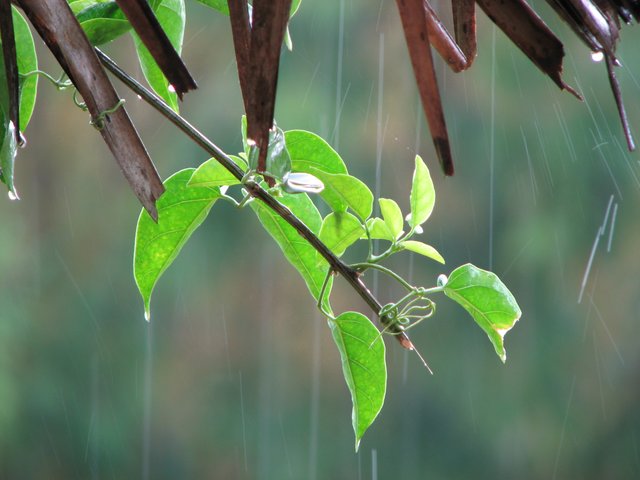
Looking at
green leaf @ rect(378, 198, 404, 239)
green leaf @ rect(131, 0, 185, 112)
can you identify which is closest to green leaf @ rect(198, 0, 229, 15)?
green leaf @ rect(131, 0, 185, 112)

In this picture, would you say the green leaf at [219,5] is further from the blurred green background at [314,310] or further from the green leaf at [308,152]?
the blurred green background at [314,310]

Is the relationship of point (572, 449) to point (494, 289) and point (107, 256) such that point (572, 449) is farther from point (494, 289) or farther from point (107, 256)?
point (494, 289)

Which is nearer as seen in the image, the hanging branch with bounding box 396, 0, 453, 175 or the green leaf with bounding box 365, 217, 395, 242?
the hanging branch with bounding box 396, 0, 453, 175

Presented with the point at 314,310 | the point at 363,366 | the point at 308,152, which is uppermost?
the point at 314,310

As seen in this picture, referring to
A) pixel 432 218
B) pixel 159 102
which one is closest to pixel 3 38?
pixel 159 102

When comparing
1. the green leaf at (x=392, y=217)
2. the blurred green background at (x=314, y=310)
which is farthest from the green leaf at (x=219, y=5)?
the blurred green background at (x=314, y=310)

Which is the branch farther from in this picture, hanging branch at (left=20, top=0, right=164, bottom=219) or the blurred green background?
the blurred green background

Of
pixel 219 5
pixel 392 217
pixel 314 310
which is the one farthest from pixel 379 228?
pixel 314 310

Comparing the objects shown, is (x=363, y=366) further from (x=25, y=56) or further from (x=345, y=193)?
(x=25, y=56)
